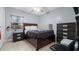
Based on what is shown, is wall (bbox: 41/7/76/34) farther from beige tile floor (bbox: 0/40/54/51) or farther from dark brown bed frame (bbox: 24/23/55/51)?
beige tile floor (bbox: 0/40/54/51)

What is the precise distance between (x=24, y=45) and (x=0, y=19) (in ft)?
2.02

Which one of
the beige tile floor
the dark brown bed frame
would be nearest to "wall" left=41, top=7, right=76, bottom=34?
the dark brown bed frame

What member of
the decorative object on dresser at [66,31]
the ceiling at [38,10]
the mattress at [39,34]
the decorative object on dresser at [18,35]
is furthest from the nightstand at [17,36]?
the decorative object on dresser at [66,31]

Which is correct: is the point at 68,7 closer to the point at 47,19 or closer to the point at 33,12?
the point at 47,19

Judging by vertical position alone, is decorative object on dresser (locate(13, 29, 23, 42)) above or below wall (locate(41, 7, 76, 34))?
below

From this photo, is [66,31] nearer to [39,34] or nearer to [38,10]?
[39,34]

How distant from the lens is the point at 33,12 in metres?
1.30

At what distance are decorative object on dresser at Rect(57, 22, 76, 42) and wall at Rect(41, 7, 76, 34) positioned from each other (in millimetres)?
76

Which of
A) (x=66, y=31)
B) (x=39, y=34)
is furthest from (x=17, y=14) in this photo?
(x=66, y=31)

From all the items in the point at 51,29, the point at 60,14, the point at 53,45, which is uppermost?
the point at 60,14

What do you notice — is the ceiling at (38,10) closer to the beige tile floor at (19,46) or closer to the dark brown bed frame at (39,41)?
the dark brown bed frame at (39,41)

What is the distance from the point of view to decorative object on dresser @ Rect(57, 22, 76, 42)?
127 cm

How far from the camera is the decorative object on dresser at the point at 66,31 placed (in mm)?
1272
